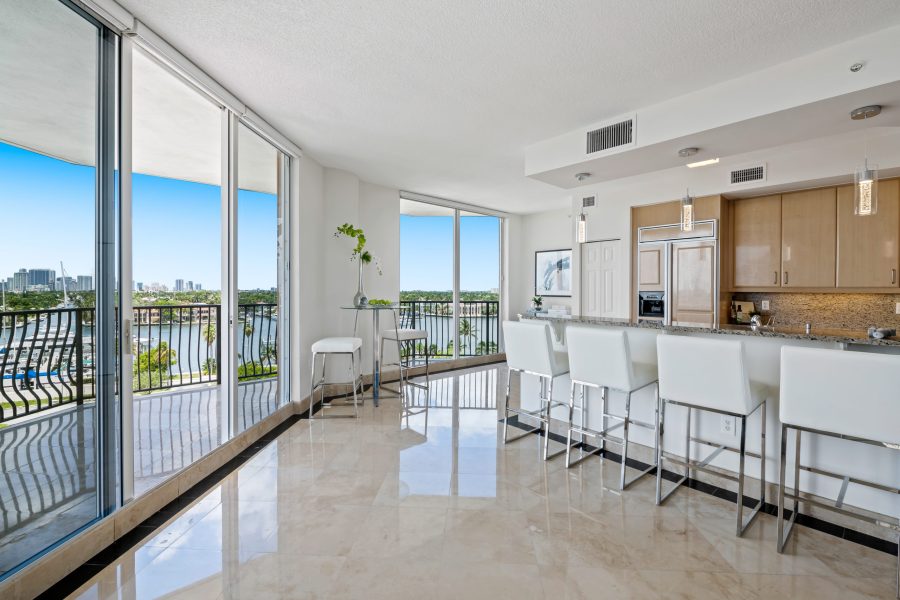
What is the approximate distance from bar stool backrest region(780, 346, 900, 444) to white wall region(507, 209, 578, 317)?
16.4ft

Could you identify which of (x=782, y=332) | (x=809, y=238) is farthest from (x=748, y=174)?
(x=782, y=332)

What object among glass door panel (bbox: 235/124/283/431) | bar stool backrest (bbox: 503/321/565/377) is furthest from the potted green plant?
bar stool backrest (bbox: 503/321/565/377)

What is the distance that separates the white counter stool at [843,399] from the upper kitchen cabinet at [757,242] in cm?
291

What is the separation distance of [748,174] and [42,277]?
18.0ft

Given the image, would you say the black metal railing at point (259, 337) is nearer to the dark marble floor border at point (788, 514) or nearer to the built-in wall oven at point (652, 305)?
the dark marble floor border at point (788, 514)

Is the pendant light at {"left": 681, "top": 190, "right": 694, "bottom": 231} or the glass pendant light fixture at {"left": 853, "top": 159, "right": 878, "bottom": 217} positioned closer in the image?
the glass pendant light fixture at {"left": 853, "top": 159, "right": 878, "bottom": 217}

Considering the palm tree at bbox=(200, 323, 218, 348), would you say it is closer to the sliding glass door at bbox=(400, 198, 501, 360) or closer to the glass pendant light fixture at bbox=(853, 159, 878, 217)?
the sliding glass door at bbox=(400, 198, 501, 360)

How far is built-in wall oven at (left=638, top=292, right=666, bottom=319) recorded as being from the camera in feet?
16.1

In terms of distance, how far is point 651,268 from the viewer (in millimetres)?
5000

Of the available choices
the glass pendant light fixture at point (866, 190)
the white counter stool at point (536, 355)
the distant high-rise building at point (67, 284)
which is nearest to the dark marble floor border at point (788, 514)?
the white counter stool at point (536, 355)

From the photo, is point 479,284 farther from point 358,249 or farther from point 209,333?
point 209,333

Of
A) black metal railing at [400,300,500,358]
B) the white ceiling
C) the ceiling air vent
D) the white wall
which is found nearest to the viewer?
the white ceiling

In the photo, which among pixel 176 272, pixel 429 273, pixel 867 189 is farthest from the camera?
pixel 429 273

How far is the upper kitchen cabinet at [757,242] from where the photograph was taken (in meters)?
4.38
